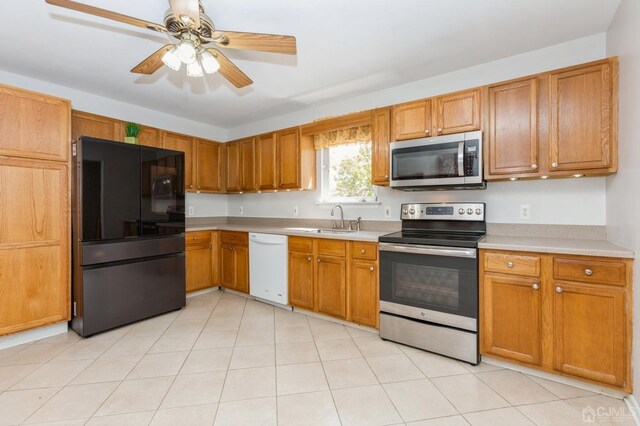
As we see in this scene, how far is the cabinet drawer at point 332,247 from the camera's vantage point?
291 centimetres

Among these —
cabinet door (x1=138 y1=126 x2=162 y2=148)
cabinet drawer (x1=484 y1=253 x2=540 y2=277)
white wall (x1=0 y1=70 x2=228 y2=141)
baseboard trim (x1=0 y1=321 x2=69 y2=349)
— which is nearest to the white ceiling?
white wall (x1=0 y1=70 x2=228 y2=141)

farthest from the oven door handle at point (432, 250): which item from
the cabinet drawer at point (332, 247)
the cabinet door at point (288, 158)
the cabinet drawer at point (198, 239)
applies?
the cabinet drawer at point (198, 239)

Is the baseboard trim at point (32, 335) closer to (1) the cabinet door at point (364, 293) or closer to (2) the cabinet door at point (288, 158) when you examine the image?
(2) the cabinet door at point (288, 158)

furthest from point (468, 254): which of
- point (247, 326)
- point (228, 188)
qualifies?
point (228, 188)

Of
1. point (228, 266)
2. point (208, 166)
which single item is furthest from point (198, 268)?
point (208, 166)

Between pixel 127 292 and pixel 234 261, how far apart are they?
1.27 meters

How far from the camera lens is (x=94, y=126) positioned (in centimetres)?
326

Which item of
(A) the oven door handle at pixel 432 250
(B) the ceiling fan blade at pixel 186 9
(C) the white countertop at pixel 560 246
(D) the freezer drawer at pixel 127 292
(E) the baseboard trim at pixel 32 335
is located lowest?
(E) the baseboard trim at pixel 32 335

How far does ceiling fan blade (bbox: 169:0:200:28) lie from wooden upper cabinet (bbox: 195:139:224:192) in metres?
2.82

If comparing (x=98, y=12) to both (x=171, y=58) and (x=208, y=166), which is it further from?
(x=208, y=166)

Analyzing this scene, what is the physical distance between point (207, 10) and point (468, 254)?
2492mm

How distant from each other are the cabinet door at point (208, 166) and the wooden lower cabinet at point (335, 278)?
1.80 m

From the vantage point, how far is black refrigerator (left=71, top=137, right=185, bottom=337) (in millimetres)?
2680

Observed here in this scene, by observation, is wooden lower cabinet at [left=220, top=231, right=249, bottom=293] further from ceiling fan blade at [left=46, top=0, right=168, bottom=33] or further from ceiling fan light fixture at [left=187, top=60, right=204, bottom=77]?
ceiling fan blade at [left=46, top=0, right=168, bottom=33]
